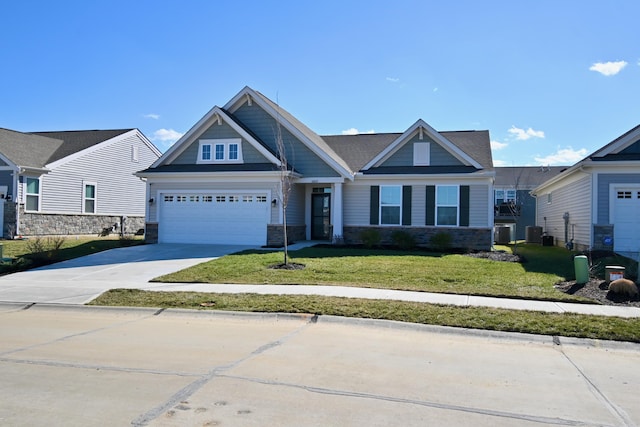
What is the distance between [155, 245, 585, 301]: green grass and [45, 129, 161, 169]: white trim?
14503 mm

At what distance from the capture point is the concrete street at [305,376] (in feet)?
15.3

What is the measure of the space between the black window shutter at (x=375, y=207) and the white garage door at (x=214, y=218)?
4.66 metres

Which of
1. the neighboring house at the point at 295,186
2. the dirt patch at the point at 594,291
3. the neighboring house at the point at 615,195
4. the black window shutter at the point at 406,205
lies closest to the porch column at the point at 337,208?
the neighboring house at the point at 295,186

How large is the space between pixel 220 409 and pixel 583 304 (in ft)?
26.2

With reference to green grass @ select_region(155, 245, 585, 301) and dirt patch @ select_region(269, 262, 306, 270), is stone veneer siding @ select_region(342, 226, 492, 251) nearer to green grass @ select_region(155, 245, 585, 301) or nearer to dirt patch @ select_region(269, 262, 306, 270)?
green grass @ select_region(155, 245, 585, 301)

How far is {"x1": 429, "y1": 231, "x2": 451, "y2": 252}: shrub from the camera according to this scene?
20.3m

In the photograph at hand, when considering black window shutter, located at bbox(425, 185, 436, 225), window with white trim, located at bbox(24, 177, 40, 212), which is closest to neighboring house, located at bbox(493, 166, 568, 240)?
black window shutter, located at bbox(425, 185, 436, 225)

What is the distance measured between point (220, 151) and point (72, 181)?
10.6 metres

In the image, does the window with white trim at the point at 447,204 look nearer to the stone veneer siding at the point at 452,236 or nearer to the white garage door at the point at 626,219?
the stone veneer siding at the point at 452,236

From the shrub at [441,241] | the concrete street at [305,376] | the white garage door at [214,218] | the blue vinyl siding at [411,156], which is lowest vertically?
the concrete street at [305,376]

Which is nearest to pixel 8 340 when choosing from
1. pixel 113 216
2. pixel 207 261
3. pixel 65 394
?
pixel 65 394

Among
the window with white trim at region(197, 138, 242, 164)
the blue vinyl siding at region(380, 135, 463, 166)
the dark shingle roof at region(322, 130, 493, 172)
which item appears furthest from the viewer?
the dark shingle roof at region(322, 130, 493, 172)

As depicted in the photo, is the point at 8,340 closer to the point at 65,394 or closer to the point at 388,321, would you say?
the point at 65,394

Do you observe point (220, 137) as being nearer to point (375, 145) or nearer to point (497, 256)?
point (375, 145)
